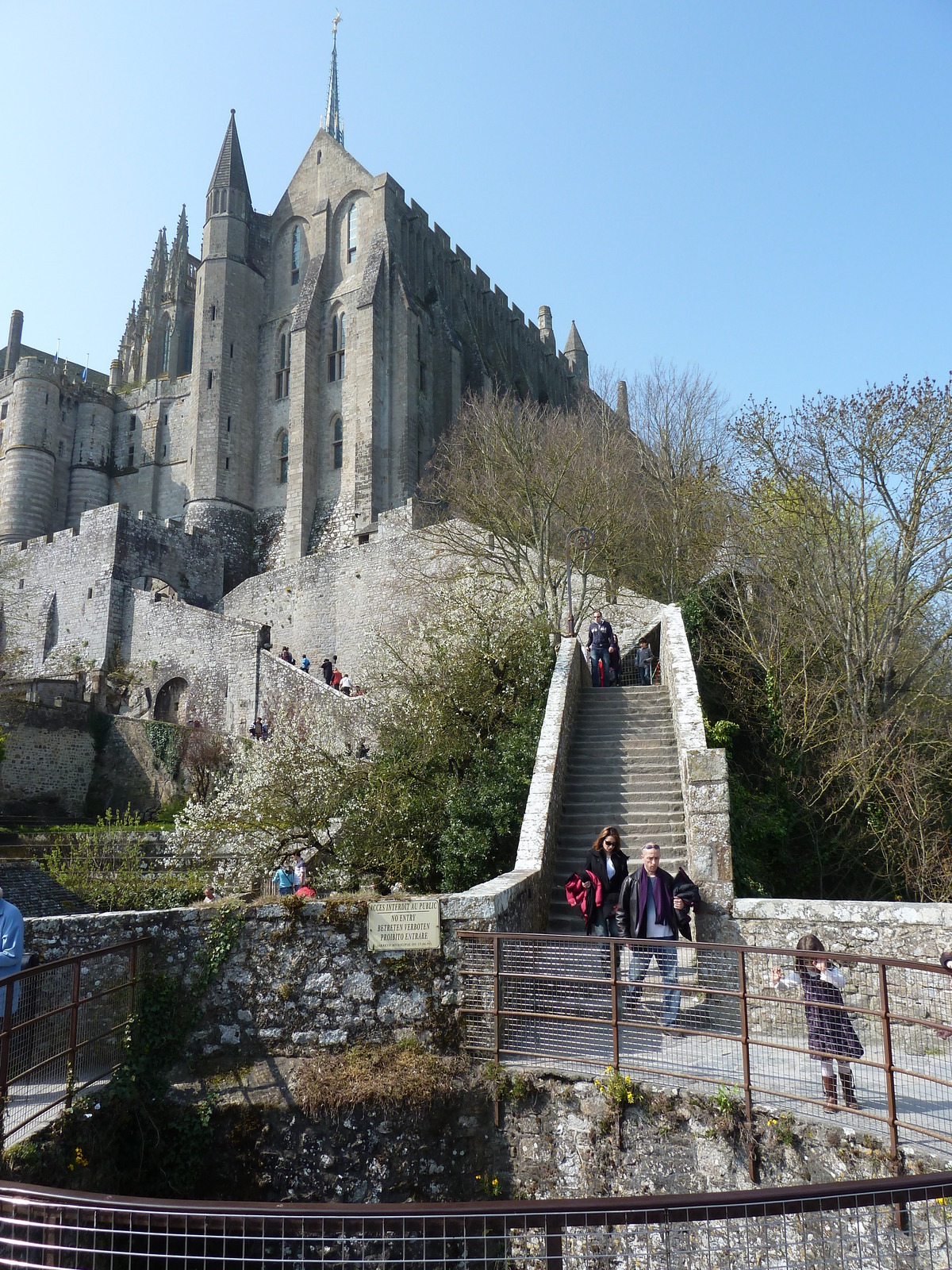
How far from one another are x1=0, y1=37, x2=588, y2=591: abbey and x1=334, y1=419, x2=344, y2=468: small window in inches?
3.3

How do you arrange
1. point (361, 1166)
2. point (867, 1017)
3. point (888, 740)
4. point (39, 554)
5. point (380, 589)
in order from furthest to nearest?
point (39, 554) < point (380, 589) < point (888, 740) < point (867, 1017) < point (361, 1166)

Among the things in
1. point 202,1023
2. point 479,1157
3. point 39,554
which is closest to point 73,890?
point 202,1023

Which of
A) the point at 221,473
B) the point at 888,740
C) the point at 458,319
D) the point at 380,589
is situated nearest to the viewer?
the point at 888,740

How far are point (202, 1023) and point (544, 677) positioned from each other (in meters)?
9.64

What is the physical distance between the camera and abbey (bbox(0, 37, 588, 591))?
43250mm

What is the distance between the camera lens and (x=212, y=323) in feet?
153

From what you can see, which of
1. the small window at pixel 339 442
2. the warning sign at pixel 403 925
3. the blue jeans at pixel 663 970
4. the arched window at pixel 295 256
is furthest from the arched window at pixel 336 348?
the blue jeans at pixel 663 970

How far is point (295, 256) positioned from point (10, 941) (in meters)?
47.0

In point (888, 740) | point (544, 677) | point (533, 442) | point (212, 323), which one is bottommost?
point (888, 740)

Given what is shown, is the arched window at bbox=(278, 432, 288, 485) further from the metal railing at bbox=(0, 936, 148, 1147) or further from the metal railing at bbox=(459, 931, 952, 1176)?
the metal railing at bbox=(459, 931, 952, 1176)

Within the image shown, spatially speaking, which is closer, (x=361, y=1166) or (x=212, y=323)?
(x=361, y=1166)

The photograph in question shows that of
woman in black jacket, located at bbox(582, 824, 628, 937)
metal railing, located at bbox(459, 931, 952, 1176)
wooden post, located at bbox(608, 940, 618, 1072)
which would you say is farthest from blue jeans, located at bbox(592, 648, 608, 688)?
wooden post, located at bbox(608, 940, 618, 1072)

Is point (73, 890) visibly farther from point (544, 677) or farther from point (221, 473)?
point (221, 473)

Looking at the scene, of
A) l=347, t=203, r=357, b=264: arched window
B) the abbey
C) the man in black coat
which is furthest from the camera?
l=347, t=203, r=357, b=264: arched window
